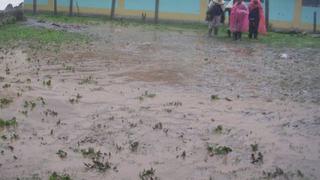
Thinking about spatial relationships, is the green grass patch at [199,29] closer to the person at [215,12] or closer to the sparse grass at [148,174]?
the person at [215,12]

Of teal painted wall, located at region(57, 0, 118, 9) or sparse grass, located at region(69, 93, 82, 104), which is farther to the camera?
teal painted wall, located at region(57, 0, 118, 9)

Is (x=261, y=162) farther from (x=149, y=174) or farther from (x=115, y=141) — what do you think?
(x=115, y=141)

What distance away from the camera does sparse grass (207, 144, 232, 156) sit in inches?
263

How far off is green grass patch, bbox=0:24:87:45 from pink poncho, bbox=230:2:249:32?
519 cm

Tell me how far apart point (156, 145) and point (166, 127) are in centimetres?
77

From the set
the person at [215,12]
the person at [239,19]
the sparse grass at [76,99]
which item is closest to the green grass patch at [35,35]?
the person at [215,12]

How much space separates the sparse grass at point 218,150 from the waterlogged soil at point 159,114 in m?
0.06

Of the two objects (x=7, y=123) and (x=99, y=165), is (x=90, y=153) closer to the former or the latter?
(x=99, y=165)

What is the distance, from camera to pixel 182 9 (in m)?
26.9

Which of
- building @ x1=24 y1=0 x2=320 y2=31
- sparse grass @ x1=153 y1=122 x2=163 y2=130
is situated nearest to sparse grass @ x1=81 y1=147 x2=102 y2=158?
sparse grass @ x1=153 y1=122 x2=163 y2=130

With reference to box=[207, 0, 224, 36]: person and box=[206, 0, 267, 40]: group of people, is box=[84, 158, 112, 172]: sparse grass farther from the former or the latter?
box=[207, 0, 224, 36]: person

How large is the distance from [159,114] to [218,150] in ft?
6.00

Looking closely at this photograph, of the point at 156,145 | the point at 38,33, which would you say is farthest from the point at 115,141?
the point at 38,33

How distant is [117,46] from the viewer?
54.3ft
